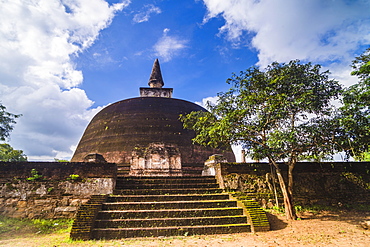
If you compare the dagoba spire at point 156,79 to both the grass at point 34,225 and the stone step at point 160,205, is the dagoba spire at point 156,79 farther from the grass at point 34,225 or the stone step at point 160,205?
the stone step at point 160,205

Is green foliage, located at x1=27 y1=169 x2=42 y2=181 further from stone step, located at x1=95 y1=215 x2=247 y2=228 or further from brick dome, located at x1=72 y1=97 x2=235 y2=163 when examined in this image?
brick dome, located at x1=72 y1=97 x2=235 y2=163

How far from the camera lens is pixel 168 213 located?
20.2 ft

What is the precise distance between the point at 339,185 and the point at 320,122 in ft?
10.7

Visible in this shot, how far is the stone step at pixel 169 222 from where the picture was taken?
5699 millimetres

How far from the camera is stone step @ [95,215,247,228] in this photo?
5.70 m

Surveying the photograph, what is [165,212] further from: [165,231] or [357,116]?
[357,116]

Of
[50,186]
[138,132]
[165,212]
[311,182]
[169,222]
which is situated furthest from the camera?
[138,132]

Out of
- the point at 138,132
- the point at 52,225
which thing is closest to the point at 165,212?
the point at 52,225

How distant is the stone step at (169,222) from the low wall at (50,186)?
1735 millimetres

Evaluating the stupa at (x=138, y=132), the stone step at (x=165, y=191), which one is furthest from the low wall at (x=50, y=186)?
the stupa at (x=138, y=132)

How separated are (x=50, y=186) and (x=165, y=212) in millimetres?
4124

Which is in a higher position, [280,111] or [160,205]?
[280,111]

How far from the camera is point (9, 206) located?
275 inches

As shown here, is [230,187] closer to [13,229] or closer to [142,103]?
[13,229]
